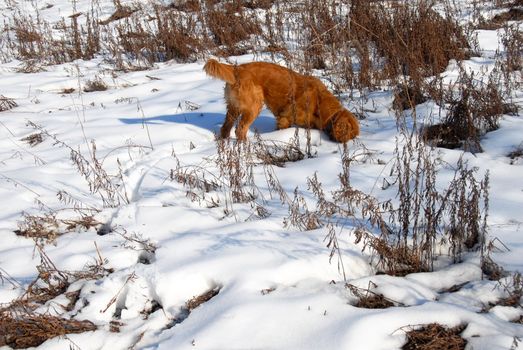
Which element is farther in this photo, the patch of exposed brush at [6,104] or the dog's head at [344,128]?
the patch of exposed brush at [6,104]

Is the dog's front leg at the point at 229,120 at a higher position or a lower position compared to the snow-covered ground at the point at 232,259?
higher

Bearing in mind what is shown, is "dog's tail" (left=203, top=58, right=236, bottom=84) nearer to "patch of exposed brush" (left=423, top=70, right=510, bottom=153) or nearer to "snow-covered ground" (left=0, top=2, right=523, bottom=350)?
"snow-covered ground" (left=0, top=2, right=523, bottom=350)

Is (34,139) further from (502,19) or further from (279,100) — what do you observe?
(502,19)

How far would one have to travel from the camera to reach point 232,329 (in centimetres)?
203

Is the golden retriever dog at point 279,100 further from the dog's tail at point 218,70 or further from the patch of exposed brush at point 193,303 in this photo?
the patch of exposed brush at point 193,303

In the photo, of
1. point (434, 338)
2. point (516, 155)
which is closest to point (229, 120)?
point (516, 155)

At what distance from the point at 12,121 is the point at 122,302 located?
4061 millimetres

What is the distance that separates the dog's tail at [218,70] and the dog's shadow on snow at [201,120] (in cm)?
80

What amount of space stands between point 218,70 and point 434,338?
2.99 meters

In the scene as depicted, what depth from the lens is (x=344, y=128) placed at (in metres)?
4.26

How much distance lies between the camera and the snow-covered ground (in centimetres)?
202

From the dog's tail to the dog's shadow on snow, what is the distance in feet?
2.63

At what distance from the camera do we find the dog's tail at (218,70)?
4160 mm

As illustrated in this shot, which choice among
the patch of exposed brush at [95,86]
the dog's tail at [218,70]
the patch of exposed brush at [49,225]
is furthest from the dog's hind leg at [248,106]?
the patch of exposed brush at [95,86]
